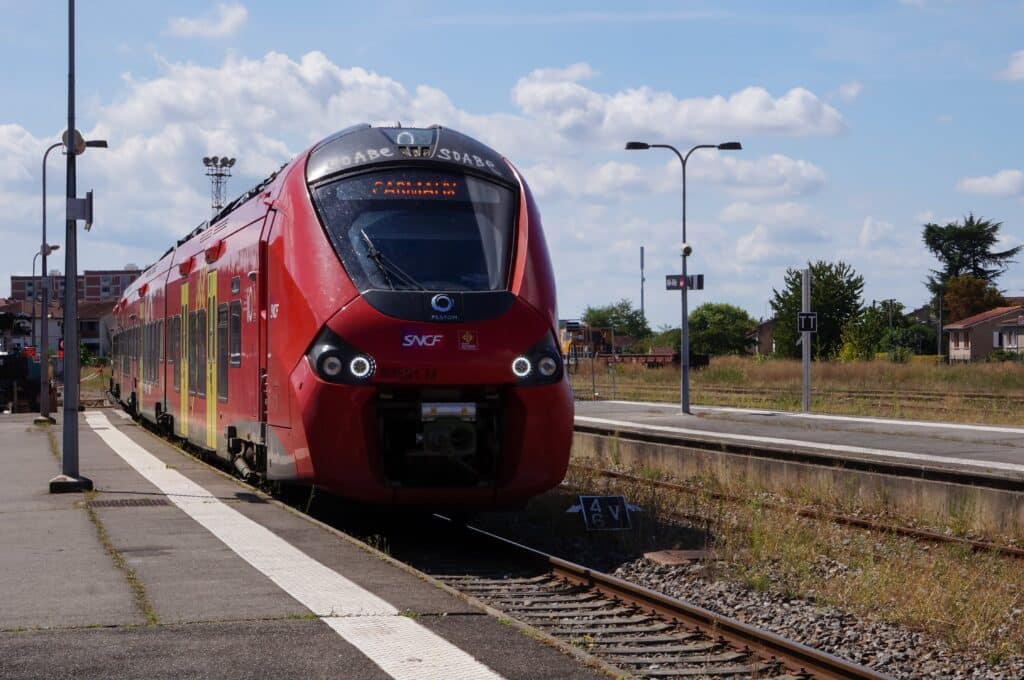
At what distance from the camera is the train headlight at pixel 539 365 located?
11305 mm

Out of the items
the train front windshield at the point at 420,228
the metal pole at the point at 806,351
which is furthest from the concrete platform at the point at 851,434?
the train front windshield at the point at 420,228

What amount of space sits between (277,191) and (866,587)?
688cm

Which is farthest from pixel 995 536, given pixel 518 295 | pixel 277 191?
pixel 277 191

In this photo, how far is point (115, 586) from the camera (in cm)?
948

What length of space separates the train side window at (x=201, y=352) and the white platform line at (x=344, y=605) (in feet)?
10.6

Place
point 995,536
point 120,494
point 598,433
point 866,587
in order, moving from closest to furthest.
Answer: point 866,587
point 995,536
point 120,494
point 598,433

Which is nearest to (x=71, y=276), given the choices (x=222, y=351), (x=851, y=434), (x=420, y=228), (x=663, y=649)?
(x=222, y=351)

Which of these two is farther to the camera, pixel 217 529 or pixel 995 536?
pixel 995 536

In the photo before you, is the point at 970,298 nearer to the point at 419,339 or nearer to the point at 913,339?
the point at 913,339

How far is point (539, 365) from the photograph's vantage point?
1137cm

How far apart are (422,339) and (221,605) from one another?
10.4 ft

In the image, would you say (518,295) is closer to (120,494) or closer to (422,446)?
(422,446)

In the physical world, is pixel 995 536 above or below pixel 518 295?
below

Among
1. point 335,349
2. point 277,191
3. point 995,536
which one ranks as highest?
point 277,191
